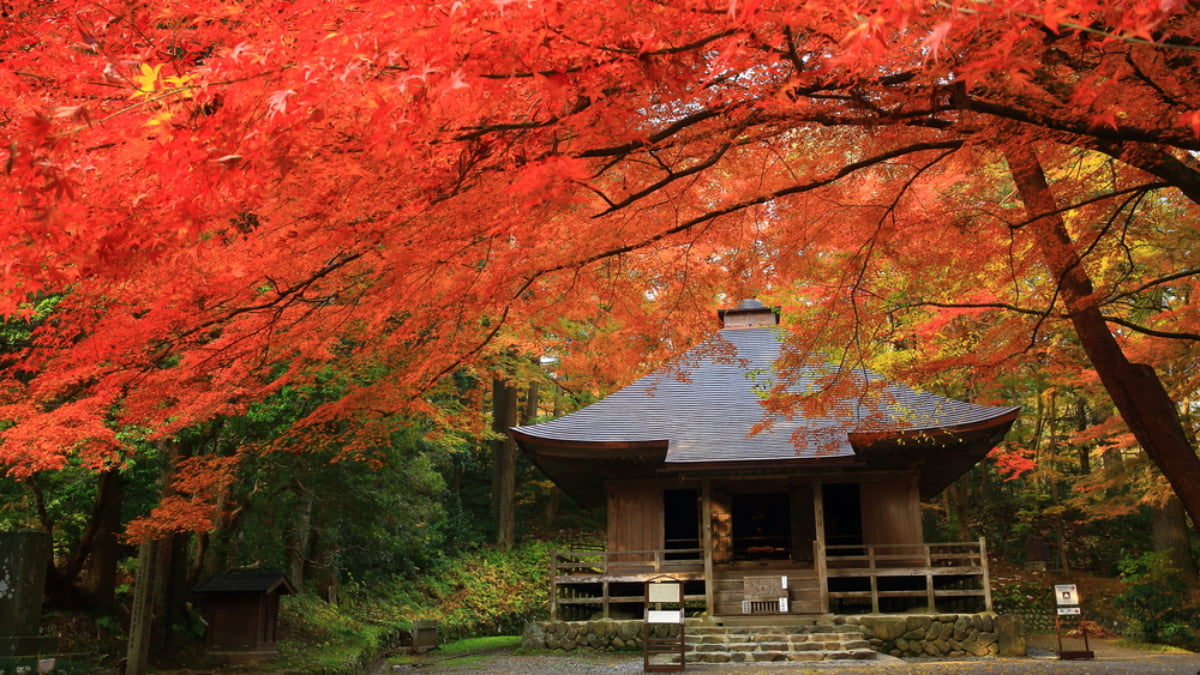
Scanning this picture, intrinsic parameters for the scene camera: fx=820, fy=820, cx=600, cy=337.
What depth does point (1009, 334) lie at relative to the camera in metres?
9.39

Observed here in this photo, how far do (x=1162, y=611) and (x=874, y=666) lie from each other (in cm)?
702

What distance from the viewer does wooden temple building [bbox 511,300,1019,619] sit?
12578 millimetres

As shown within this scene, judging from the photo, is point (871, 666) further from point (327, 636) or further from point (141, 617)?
point (327, 636)

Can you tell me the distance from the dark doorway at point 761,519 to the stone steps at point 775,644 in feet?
13.5

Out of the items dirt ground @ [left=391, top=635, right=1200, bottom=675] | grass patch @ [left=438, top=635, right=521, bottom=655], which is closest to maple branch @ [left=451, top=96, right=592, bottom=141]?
dirt ground @ [left=391, top=635, right=1200, bottom=675]

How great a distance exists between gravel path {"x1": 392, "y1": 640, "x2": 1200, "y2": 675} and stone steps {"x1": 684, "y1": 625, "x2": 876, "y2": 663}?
293mm

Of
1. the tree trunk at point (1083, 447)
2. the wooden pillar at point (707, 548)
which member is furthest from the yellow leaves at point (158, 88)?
the tree trunk at point (1083, 447)

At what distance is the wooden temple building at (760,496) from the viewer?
12.6m

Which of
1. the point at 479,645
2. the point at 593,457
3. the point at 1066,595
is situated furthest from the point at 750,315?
the point at 1066,595

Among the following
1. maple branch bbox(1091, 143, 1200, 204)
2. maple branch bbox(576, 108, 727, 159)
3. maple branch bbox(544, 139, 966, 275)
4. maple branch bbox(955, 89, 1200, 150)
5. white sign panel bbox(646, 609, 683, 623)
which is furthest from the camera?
white sign panel bbox(646, 609, 683, 623)

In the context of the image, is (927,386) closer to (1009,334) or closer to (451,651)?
(1009,334)

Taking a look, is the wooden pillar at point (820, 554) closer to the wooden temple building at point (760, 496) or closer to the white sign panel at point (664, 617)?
the wooden temple building at point (760, 496)

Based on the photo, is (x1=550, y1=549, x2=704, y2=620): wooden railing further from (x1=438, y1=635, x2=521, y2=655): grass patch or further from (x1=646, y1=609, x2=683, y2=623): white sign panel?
(x1=646, y1=609, x2=683, y2=623): white sign panel

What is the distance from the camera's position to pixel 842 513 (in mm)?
15266
